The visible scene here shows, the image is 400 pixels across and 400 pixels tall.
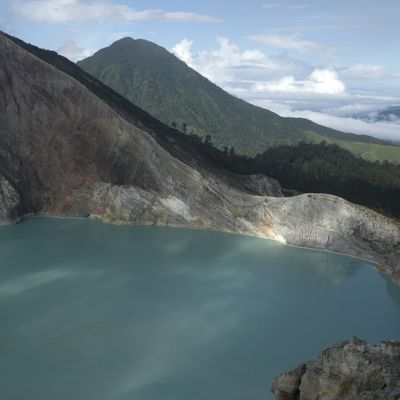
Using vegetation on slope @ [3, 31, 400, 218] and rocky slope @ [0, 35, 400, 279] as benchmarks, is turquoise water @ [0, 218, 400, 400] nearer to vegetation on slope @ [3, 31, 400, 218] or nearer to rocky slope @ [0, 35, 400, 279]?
rocky slope @ [0, 35, 400, 279]

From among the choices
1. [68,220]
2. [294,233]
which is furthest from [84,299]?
[294,233]

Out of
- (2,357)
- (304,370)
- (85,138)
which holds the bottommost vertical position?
(2,357)

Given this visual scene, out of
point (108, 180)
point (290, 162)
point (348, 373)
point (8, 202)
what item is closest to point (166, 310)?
point (348, 373)

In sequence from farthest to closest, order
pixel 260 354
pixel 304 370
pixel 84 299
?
pixel 84 299 → pixel 260 354 → pixel 304 370

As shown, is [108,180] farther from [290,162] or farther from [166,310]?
[290,162]

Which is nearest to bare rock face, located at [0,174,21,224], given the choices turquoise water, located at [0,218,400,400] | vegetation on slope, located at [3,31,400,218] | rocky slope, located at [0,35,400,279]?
rocky slope, located at [0,35,400,279]

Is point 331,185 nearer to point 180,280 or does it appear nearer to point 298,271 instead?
point 298,271

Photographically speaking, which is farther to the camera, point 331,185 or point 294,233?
point 331,185
